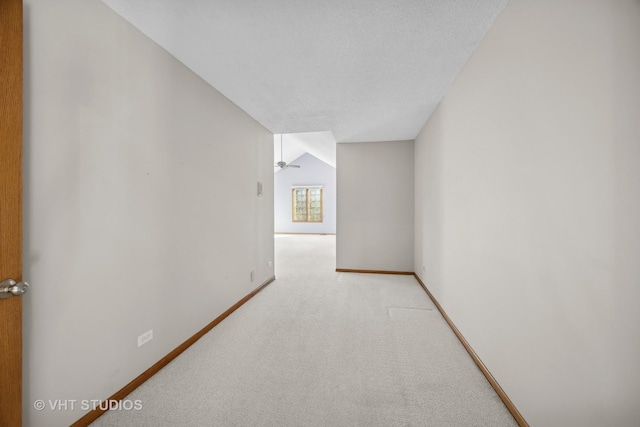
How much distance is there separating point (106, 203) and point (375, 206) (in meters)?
3.92

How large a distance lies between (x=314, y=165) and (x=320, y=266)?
653 centimetres

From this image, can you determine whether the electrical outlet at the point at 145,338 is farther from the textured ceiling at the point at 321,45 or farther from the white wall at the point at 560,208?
the white wall at the point at 560,208

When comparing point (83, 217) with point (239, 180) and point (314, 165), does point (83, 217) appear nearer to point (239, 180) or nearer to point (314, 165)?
point (239, 180)

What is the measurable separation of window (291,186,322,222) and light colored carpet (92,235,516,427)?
7.87 metres

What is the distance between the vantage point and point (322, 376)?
177cm

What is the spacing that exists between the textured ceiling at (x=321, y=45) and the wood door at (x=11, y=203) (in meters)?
0.71

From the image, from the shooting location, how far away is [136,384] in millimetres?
1667

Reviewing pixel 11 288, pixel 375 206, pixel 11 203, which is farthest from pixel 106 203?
pixel 375 206

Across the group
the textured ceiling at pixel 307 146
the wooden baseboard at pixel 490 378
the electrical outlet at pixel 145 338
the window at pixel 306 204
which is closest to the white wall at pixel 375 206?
the textured ceiling at pixel 307 146

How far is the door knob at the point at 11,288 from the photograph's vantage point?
3.23ft

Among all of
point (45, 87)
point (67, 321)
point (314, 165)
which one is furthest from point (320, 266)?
point (314, 165)

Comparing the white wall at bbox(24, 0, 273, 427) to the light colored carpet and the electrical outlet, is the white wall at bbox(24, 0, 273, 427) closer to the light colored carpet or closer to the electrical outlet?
the electrical outlet

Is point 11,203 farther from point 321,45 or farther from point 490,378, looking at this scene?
point 490,378

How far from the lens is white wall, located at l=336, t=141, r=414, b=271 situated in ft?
14.9
